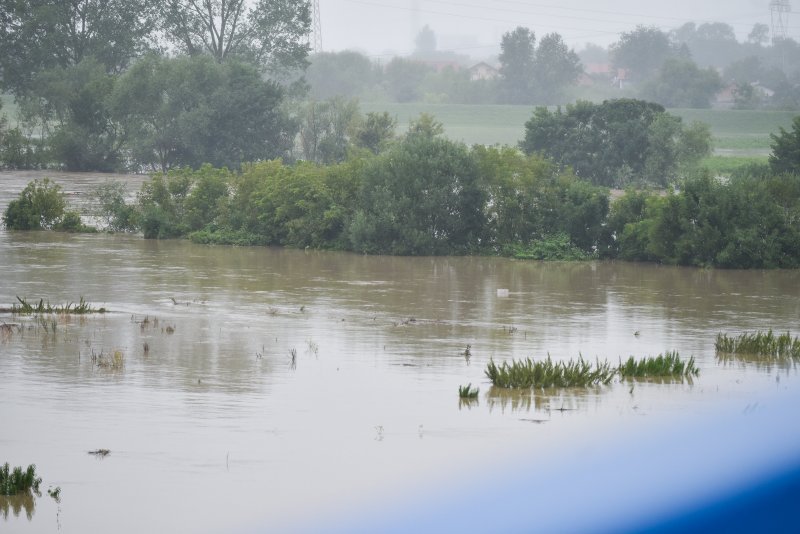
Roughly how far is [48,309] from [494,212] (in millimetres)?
14192

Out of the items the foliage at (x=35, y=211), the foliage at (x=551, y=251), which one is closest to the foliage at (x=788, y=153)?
the foliage at (x=551, y=251)

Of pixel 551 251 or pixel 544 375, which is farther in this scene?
pixel 551 251

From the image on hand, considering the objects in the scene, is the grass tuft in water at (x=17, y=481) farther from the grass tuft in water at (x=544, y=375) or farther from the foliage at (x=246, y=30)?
the foliage at (x=246, y=30)

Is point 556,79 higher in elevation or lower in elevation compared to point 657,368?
higher

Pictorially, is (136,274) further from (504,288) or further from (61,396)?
(61,396)

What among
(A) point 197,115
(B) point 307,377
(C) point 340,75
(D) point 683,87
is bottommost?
(B) point 307,377

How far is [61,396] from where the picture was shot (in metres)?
13.7

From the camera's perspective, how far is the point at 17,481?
10.2 meters

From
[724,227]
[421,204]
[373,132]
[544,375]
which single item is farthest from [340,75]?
[544,375]

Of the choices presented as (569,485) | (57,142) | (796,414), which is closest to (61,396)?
(569,485)

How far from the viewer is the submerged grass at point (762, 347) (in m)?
17.4

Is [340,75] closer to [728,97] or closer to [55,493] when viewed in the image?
[728,97]

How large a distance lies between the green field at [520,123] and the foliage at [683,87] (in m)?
9.27

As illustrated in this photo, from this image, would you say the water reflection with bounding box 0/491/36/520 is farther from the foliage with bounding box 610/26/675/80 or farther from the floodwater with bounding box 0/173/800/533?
the foliage with bounding box 610/26/675/80
